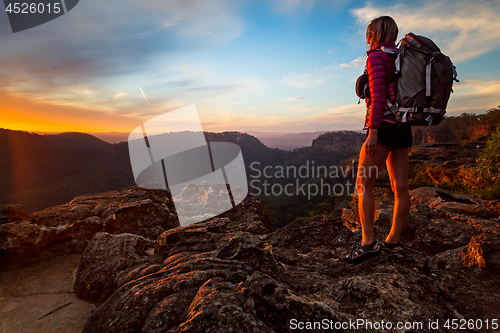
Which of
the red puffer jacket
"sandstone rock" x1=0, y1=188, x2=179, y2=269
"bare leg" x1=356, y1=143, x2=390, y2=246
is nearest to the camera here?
the red puffer jacket

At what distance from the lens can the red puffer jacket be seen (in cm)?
305

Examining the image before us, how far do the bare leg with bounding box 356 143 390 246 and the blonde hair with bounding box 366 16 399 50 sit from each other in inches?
52.0

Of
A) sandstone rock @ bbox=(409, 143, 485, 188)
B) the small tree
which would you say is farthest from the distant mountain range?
the small tree

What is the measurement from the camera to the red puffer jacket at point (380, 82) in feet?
10.0

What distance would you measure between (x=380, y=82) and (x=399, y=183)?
134cm

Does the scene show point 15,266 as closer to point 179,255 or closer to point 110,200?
point 110,200

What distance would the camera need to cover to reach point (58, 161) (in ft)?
197

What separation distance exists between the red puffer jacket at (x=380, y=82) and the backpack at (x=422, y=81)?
88 mm

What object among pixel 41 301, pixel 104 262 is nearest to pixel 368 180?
pixel 104 262

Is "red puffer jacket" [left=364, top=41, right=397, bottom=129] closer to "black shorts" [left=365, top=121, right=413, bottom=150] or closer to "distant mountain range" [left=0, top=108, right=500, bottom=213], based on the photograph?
"black shorts" [left=365, top=121, right=413, bottom=150]

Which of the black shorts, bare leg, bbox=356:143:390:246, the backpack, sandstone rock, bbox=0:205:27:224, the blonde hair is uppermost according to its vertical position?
the blonde hair

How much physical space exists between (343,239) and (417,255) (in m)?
1.26

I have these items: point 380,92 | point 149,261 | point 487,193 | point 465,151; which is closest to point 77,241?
point 149,261

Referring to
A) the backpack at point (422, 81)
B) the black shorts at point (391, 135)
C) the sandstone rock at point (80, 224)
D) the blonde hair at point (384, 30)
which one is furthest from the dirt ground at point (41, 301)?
the blonde hair at point (384, 30)
